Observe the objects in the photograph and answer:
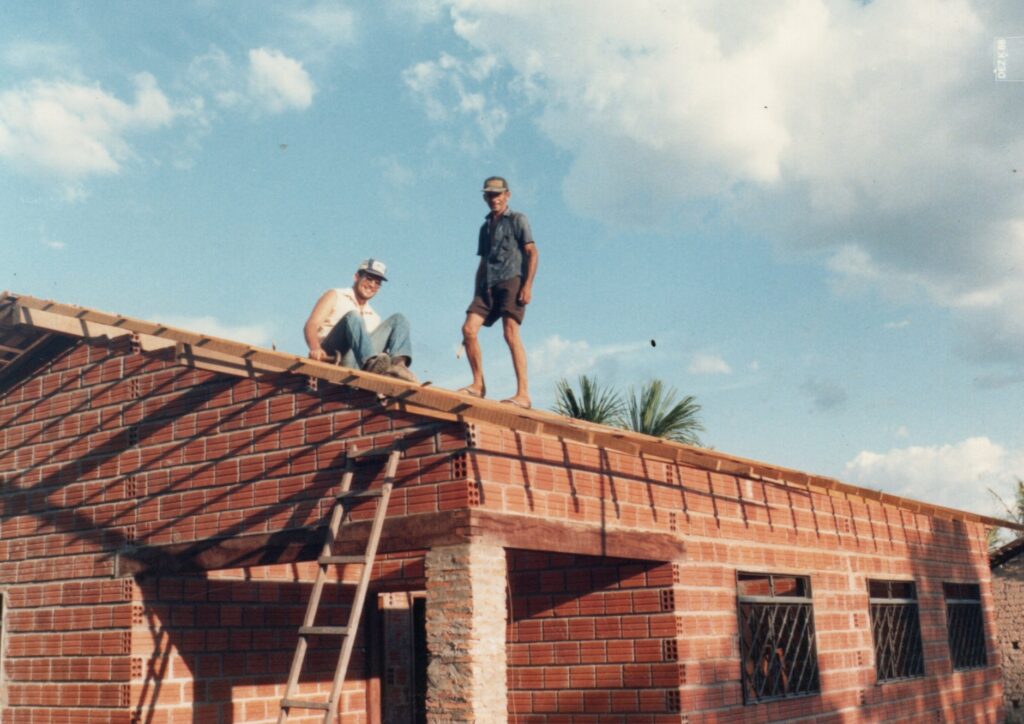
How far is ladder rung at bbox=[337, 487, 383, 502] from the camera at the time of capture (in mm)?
8062

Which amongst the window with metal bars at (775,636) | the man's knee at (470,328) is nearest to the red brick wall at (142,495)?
the man's knee at (470,328)

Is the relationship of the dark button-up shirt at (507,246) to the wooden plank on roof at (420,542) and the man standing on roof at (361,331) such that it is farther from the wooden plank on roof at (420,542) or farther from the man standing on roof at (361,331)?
the wooden plank on roof at (420,542)

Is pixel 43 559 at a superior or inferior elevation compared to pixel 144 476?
inferior

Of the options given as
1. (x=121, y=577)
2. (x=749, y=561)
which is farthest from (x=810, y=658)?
(x=121, y=577)

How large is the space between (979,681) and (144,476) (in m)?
12.3

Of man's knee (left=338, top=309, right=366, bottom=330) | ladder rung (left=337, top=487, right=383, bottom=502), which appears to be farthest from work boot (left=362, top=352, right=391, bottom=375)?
ladder rung (left=337, top=487, right=383, bottom=502)

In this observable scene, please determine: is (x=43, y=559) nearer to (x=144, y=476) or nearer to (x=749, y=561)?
(x=144, y=476)

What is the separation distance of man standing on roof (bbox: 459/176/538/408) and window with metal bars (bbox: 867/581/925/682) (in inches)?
230

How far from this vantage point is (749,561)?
36.1 ft

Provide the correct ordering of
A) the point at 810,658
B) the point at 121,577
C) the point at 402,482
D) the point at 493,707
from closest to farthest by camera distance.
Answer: the point at 493,707 < the point at 402,482 < the point at 121,577 < the point at 810,658

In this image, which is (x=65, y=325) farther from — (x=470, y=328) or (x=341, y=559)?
(x=341, y=559)

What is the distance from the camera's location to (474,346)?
10.8 meters

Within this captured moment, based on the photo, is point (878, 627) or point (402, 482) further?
point (878, 627)

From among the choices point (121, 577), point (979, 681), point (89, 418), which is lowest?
point (979, 681)
